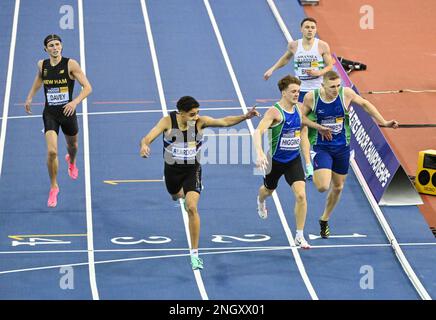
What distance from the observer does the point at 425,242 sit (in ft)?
47.9

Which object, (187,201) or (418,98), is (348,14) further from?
(187,201)

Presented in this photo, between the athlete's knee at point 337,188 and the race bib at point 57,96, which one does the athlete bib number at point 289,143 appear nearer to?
the athlete's knee at point 337,188

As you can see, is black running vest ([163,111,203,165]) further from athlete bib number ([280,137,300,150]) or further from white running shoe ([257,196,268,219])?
white running shoe ([257,196,268,219])

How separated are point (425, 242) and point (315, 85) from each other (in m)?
3.04

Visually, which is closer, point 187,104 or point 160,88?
point 187,104

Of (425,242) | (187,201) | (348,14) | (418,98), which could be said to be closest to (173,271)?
(187,201)

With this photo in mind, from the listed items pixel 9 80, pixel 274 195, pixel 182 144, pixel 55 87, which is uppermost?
pixel 55 87

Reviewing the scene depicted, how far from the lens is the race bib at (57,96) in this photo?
49.4 feet

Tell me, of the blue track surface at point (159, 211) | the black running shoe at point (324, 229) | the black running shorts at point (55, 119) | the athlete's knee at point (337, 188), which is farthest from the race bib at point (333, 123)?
the black running shorts at point (55, 119)

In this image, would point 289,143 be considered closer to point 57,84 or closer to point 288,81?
point 288,81

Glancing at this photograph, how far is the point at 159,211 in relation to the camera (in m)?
15.4

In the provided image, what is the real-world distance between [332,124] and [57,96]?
357 centimetres

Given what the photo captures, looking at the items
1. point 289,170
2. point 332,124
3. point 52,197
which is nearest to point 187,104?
point 289,170

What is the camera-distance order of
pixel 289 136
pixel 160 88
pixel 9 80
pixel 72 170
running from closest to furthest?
pixel 289 136 < pixel 72 170 < pixel 160 88 < pixel 9 80
